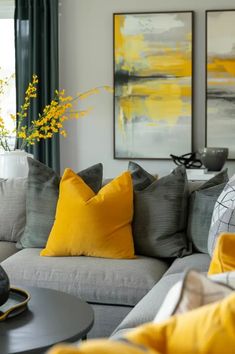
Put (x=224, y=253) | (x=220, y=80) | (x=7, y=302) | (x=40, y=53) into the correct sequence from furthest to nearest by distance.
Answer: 1. (x=40, y=53)
2. (x=220, y=80)
3. (x=7, y=302)
4. (x=224, y=253)

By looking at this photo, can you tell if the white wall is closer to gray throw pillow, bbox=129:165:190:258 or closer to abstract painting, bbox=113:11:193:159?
abstract painting, bbox=113:11:193:159

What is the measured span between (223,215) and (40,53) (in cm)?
306

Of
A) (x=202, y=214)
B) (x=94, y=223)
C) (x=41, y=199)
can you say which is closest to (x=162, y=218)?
(x=202, y=214)

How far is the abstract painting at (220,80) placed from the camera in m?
5.59

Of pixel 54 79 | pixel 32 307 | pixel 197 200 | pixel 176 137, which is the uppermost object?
pixel 54 79

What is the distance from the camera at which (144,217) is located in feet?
12.6

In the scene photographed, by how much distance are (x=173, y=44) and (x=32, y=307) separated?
136 inches

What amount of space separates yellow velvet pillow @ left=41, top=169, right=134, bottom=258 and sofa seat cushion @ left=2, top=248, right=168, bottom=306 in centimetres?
7

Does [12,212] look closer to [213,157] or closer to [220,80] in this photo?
[213,157]

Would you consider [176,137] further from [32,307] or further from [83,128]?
[32,307]

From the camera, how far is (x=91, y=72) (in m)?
5.93

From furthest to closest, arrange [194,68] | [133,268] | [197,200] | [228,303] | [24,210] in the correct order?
1. [194,68]
2. [24,210]
3. [197,200]
4. [133,268]
5. [228,303]

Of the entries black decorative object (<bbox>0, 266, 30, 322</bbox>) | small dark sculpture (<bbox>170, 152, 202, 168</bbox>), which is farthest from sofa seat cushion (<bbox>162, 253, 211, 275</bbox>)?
small dark sculpture (<bbox>170, 152, 202, 168</bbox>)

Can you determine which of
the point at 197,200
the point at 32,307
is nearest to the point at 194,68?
the point at 197,200
